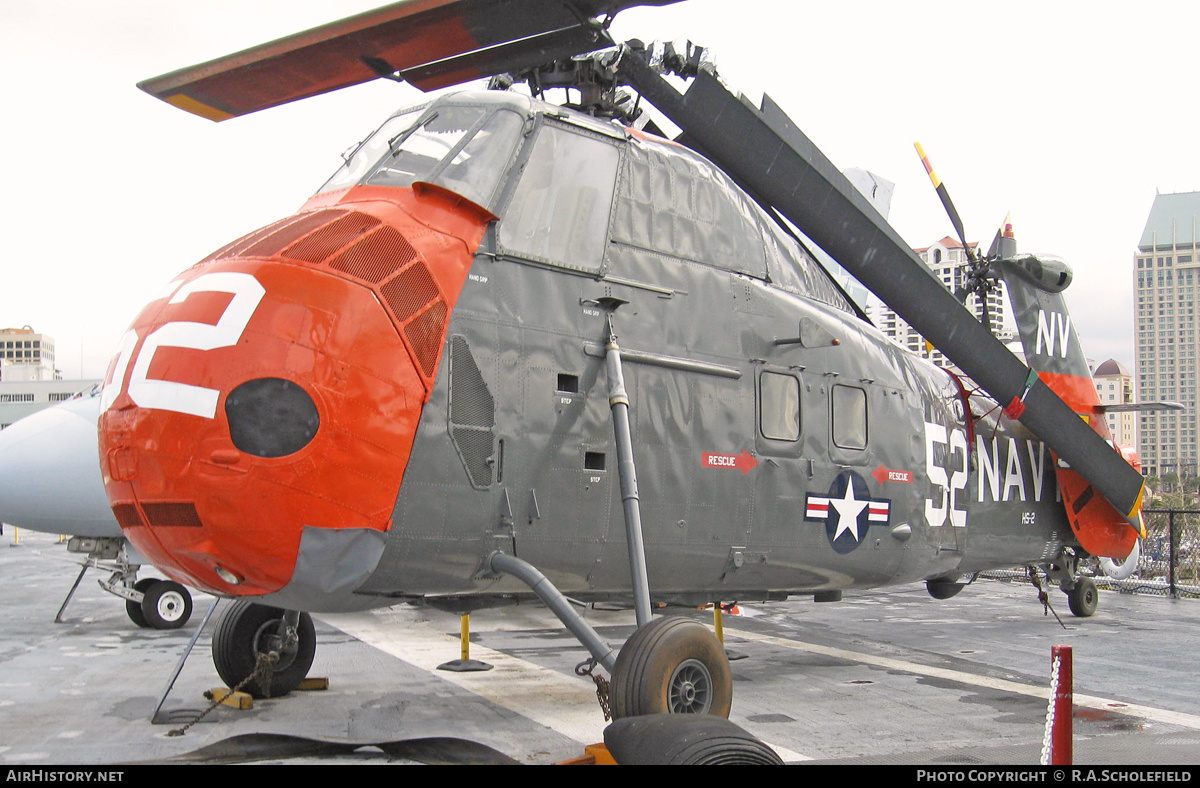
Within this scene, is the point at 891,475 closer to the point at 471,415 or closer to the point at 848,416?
the point at 848,416

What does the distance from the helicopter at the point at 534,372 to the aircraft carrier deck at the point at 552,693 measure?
3.09 ft

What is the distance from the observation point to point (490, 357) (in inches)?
213

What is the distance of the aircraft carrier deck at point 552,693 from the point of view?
19.7 feet

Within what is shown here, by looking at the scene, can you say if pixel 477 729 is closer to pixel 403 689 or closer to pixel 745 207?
pixel 403 689

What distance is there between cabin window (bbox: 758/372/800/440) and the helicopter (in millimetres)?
23

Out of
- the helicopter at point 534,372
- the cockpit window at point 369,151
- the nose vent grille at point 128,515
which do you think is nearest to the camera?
the helicopter at point 534,372

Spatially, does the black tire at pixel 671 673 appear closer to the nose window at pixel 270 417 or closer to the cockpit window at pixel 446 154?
the nose window at pixel 270 417

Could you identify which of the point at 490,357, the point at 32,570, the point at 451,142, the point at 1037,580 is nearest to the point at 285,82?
the point at 451,142

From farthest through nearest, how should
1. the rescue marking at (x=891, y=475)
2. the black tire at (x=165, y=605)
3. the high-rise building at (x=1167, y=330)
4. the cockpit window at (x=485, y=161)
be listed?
1. the high-rise building at (x=1167, y=330)
2. the black tire at (x=165, y=605)
3. the rescue marking at (x=891, y=475)
4. the cockpit window at (x=485, y=161)

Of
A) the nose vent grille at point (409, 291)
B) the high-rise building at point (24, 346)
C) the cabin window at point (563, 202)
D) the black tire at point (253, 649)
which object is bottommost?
the black tire at point (253, 649)

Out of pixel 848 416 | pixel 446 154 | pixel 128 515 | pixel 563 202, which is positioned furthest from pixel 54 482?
pixel 848 416

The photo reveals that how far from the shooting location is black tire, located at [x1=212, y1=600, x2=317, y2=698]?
7.22 m

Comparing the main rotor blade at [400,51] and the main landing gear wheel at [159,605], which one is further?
the main landing gear wheel at [159,605]

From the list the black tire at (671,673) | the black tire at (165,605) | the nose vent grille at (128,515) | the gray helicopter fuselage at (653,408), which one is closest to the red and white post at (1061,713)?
the black tire at (671,673)
